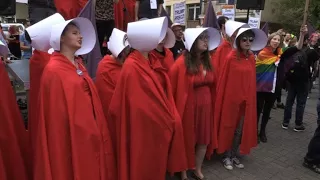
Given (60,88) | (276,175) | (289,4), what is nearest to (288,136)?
(276,175)

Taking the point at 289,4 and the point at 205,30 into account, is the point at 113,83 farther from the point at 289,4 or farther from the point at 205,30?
the point at 289,4

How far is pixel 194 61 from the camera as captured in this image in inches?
149

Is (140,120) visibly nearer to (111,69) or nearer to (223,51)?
(111,69)

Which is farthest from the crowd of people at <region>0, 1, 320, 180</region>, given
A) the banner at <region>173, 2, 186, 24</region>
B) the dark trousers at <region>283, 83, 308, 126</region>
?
the banner at <region>173, 2, 186, 24</region>

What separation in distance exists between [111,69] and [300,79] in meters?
4.12

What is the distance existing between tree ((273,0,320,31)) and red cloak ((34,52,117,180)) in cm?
1797

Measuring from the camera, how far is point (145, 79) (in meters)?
2.96

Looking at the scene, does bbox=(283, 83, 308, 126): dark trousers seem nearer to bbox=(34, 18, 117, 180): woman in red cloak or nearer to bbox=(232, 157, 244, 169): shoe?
bbox=(232, 157, 244, 169): shoe

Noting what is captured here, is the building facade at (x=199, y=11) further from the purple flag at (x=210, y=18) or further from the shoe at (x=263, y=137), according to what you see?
the shoe at (x=263, y=137)

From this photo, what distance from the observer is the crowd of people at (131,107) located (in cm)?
254

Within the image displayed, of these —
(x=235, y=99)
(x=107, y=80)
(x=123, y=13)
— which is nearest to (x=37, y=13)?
(x=107, y=80)

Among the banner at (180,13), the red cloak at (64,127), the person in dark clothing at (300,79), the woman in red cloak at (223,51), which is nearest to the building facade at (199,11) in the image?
the banner at (180,13)

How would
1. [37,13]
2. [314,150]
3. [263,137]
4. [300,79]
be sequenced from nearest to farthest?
[37,13] → [314,150] → [263,137] → [300,79]

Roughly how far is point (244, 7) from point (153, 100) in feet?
16.3
